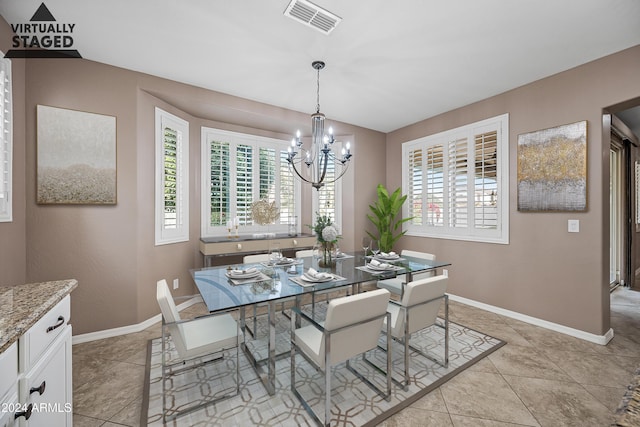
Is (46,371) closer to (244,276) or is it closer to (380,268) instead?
(244,276)

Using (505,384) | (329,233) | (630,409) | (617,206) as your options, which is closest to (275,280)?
(329,233)

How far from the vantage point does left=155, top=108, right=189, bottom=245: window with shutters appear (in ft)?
10.4

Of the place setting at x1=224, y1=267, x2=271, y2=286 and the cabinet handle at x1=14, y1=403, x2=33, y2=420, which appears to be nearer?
Result: the cabinet handle at x1=14, y1=403, x2=33, y2=420

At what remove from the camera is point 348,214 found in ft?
15.4

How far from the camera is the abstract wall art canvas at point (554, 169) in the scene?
108 inches

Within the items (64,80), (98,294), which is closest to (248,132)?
(64,80)

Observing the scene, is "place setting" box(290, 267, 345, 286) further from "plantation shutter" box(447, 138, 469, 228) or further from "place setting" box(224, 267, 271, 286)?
"plantation shutter" box(447, 138, 469, 228)

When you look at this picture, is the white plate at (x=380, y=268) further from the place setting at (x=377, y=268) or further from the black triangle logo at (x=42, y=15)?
the black triangle logo at (x=42, y=15)

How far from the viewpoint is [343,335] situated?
64.1 inches

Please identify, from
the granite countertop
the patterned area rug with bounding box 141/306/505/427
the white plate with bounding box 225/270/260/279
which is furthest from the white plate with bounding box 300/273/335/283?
the granite countertop

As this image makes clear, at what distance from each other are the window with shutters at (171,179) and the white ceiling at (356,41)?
67 centimetres

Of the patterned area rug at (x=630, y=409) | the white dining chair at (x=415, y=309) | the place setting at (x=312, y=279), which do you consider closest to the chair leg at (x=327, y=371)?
the place setting at (x=312, y=279)

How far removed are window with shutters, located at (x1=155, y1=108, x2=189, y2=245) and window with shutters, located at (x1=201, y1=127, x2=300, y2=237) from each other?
0.31 meters

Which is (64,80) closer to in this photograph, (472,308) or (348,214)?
(348,214)
